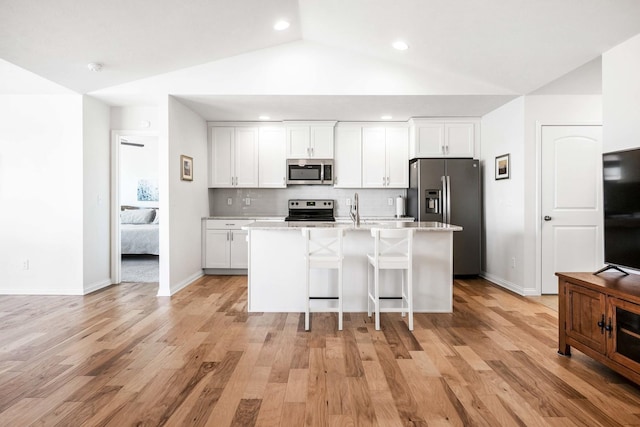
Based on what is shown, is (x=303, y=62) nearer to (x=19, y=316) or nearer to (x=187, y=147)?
(x=187, y=147)

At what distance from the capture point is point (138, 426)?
5.85 feet

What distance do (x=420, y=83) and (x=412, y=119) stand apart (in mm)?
1203

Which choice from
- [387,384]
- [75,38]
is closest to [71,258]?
[75,38]

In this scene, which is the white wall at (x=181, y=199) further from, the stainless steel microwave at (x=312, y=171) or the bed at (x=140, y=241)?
the bed at (x=140, y=241)

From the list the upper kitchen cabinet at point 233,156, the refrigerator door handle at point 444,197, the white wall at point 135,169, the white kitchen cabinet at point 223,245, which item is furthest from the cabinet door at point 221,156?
the white wall at point 135,169

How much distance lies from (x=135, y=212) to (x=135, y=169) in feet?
5.81

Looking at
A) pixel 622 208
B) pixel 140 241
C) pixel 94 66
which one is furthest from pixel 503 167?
pixel 140 241

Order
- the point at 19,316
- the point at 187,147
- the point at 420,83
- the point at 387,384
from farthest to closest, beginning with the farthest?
the point at 187,147 → the point at 420,83 → the point at 19,316 → the point at 387,384

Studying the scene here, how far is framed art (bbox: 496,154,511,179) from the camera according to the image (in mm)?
4769

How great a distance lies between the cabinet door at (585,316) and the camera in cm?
229

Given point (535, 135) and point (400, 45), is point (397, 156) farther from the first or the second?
point (400, 45)

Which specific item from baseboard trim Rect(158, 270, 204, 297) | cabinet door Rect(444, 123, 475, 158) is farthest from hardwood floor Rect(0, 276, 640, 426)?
cabinet door Rect(444, 123, 475, 158)

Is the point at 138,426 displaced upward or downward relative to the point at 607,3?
downward

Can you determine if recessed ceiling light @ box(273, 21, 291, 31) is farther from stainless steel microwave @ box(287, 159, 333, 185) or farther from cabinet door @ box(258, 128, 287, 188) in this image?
stainless steel microwave @ box(287, 159, 333, 185)
